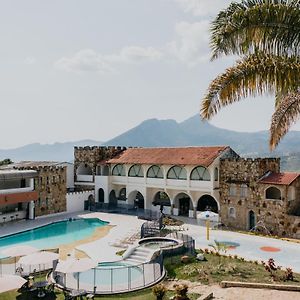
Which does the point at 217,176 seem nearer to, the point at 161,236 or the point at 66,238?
the point at 161,236

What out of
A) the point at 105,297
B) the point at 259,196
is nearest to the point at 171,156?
the point at 259,196

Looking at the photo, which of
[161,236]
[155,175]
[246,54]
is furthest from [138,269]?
[155,175]

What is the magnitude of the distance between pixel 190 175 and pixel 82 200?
14191mm

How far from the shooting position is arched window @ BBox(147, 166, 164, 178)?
4125 cm

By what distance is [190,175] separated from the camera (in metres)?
38.2

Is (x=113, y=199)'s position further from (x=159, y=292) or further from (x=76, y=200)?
(x=159, y=292)

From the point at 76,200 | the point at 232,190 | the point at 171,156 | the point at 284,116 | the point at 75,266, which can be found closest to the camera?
the point at 284,116

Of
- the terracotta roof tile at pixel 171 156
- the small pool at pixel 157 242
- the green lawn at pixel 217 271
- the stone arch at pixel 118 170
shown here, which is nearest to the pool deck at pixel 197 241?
the small pool at pixel 157 242

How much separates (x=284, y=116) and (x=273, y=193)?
20.6 meters

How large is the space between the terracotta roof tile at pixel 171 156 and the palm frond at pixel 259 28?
24775 mm

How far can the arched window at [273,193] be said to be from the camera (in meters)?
33.3

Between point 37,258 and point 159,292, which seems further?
point 37,258

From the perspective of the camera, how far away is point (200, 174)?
37.6 m

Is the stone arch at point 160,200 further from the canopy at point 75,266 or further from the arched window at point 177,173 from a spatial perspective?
the canopy at point 75,266
